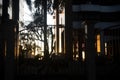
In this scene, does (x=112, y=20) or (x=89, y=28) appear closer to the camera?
(x=89, y=28)

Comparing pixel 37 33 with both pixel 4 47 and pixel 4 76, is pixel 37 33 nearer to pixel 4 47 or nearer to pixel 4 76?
pixel 4 47

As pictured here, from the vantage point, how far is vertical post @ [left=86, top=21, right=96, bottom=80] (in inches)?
432

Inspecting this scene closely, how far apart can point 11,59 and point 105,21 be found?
22432 mm

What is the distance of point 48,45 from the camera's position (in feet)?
39.2

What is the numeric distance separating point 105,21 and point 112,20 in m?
1.14

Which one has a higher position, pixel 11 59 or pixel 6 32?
pixel 6 32

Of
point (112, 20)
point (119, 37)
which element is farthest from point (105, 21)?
point (119, 37)

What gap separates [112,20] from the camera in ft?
108

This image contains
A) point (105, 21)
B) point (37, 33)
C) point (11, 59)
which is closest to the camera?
point (11, 59)

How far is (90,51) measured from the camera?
1105 cm

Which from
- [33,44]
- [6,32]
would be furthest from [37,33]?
[6,32]

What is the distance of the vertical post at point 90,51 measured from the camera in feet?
36.0

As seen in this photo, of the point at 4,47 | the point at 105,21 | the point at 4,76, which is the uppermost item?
the point at 105,21

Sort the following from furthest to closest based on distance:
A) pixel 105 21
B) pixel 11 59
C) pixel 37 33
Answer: pixel 105 21, pixel 37 33, pixel 11 59
